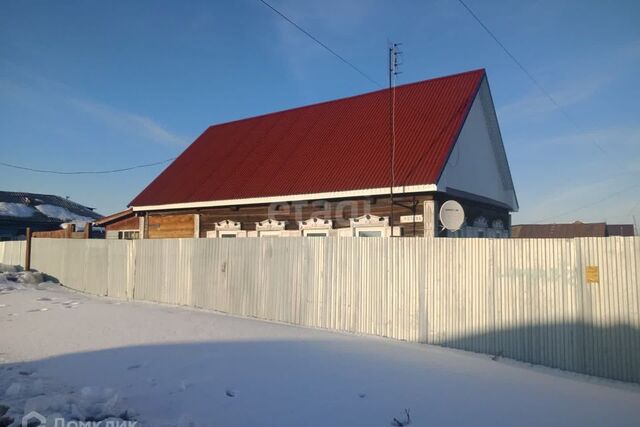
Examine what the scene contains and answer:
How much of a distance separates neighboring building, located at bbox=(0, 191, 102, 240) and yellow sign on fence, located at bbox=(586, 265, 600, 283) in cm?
3829

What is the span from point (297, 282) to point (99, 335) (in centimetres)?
407

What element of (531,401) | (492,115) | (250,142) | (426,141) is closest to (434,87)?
(492,115)

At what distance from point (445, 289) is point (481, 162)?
25.6 ft

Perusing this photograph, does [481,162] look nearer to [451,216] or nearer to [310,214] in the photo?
[451,216]

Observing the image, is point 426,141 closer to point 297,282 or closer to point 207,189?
point 297,282

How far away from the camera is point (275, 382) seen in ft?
18.9

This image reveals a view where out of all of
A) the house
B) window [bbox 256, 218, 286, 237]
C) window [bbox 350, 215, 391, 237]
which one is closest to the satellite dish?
the house

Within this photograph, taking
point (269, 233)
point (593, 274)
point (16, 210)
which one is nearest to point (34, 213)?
point (16, 210)

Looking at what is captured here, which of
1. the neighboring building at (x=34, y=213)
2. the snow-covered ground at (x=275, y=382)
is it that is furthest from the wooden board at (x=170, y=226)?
the neighboring building at (x=34, y=213)

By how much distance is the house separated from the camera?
1233 cm

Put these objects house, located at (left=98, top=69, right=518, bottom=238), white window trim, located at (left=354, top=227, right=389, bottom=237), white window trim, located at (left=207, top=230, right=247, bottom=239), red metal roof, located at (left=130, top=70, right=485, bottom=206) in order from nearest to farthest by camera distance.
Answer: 1. house, located at (left=98, top=69, right=518, bottom=238)
2. white window trim, located at (left=354, top=227, right=389, bottom=237)
3. red metal roof, located at (left=130, top=70, right=485, bottom=206)
4. white window trim, located at (left=207, top=230, right=247, bottom=239)

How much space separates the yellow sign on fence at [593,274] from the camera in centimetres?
662

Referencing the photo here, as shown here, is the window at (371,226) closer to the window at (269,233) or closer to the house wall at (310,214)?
the house wall at (310,214)

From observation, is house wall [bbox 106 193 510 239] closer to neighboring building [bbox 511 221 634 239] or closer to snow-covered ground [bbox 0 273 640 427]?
snow-covered ground [bbox 0 273 640 427]
